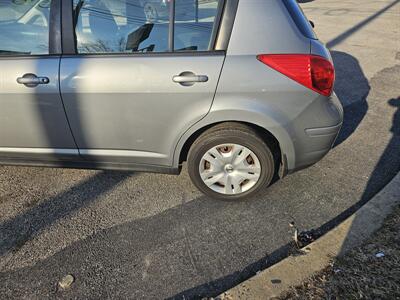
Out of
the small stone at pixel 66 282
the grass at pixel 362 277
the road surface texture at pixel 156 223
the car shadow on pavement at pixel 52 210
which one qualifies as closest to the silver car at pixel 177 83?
the road surface texture at pixel 156 223

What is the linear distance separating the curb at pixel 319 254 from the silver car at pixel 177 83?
23.2 inches

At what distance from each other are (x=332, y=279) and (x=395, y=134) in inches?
96.2

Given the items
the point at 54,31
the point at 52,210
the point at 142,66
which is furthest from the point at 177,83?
the point at 52,210

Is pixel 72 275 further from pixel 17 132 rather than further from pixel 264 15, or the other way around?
pixel 264 15

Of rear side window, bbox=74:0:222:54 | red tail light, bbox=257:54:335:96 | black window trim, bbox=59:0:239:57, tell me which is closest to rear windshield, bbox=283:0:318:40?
red tail light, bbox=257:54:335:96

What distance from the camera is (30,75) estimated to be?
8.59ft

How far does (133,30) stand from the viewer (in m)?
2.59

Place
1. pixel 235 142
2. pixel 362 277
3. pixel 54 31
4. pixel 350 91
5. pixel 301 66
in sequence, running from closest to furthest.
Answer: pixel 362 277 < pixel 301 66 < pixel 54 31 < pixel 235 142 < pixel 350 91

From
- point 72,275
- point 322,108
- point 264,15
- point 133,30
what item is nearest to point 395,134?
point 322,108

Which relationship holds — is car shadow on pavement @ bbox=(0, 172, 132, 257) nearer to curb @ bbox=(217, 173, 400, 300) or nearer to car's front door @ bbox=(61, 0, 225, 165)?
car's front door @ bbox=(61, 0, 225, 165)

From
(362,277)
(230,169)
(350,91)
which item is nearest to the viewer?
(362,277)

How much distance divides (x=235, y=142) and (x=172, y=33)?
36.0 inches

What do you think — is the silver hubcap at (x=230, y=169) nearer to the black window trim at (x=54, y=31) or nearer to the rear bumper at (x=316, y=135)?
the rear bumper at (x=316, y=135)

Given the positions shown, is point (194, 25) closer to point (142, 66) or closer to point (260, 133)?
point (142, 66)
